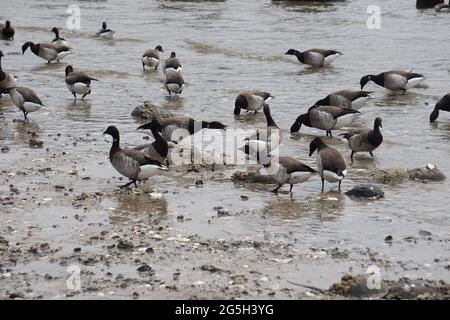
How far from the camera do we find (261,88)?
20391mm

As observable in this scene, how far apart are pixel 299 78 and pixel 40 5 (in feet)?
63.2

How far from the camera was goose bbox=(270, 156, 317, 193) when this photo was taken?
11523 millimetres

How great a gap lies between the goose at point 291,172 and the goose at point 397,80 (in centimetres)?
858

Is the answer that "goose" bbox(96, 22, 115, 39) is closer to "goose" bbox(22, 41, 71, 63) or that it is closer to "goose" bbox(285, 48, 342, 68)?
"goose" bbox(22, 41, 71, 63)

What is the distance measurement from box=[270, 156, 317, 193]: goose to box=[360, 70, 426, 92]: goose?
8.58 meters

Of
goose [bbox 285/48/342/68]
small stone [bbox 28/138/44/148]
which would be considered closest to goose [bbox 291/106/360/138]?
small stone [bbox 28/138/44/148]

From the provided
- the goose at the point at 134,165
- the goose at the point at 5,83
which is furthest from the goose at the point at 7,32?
the goose at the point at 134,165

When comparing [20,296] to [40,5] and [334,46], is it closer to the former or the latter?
[334,46]

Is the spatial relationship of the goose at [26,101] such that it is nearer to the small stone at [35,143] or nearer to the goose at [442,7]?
the small stone at [35,143]

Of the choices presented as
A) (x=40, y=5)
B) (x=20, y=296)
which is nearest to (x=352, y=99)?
(x=20, y=296)

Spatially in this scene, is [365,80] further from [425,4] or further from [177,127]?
[425,4]

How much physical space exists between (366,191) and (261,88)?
30.1 feet

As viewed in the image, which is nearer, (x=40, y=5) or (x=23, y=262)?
(x=23, y=262)
